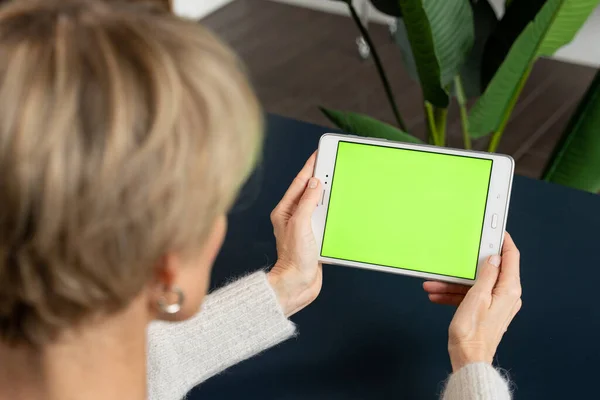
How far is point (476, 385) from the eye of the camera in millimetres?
642

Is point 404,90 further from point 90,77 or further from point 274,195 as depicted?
point 90,77

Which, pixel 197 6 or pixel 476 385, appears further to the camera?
pixel 197 6

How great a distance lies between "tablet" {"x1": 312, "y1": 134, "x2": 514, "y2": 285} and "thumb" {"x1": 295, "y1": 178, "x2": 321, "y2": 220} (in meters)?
0.01

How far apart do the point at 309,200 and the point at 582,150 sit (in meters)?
0.55

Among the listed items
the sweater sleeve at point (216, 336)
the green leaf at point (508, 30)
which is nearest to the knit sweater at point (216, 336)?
the sweater sleeve at point (216, 336)

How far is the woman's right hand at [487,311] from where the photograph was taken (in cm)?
70

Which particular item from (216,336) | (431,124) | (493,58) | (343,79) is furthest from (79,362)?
(343,79)

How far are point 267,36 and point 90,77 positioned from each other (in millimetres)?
2663

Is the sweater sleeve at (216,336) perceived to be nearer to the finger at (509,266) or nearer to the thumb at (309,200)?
the thumb at (309,200)

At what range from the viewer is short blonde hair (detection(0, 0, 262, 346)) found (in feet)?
1.08

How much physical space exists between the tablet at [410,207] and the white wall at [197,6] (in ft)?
7.79

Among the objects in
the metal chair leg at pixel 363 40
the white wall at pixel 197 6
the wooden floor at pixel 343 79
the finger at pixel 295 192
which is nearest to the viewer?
the finger at pixel 295 192

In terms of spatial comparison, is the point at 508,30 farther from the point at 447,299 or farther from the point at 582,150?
the point at 447,299

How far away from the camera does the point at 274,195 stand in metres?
0.94
